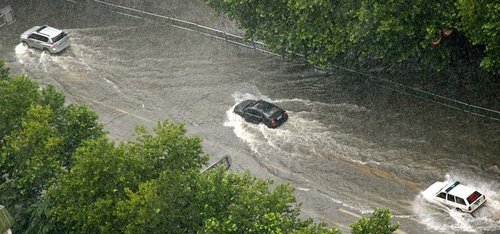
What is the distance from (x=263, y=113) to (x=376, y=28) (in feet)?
28.5

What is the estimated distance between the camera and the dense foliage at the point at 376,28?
43.5 meters

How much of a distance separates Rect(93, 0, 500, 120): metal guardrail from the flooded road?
0.39m

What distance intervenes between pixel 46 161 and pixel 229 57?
23937 mm

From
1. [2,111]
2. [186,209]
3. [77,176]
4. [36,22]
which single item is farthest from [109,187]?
[36,22]

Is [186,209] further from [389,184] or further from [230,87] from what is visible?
[230,87]

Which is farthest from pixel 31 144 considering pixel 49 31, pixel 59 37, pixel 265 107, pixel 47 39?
pixel 49 31

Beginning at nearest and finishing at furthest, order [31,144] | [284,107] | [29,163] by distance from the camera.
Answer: [29,163], [31,144], [284,107]

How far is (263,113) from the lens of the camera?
50.5 metres

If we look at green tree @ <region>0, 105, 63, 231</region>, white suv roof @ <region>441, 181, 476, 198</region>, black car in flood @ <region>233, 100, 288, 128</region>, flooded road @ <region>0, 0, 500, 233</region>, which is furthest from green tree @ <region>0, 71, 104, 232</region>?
white suv roof @ <region>441, 181, 476, 198</region>

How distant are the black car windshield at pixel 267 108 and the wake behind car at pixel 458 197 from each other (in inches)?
477

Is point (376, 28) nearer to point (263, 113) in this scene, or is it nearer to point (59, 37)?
point (263, 113)

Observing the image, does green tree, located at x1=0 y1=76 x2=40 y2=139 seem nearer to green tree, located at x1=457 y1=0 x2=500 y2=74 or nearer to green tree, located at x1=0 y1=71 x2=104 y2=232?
green tree, located at x1=0 y1=71 x2=104 y2=232

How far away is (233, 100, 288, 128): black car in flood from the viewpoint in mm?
50344

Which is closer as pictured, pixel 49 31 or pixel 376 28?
pixel 376 28
